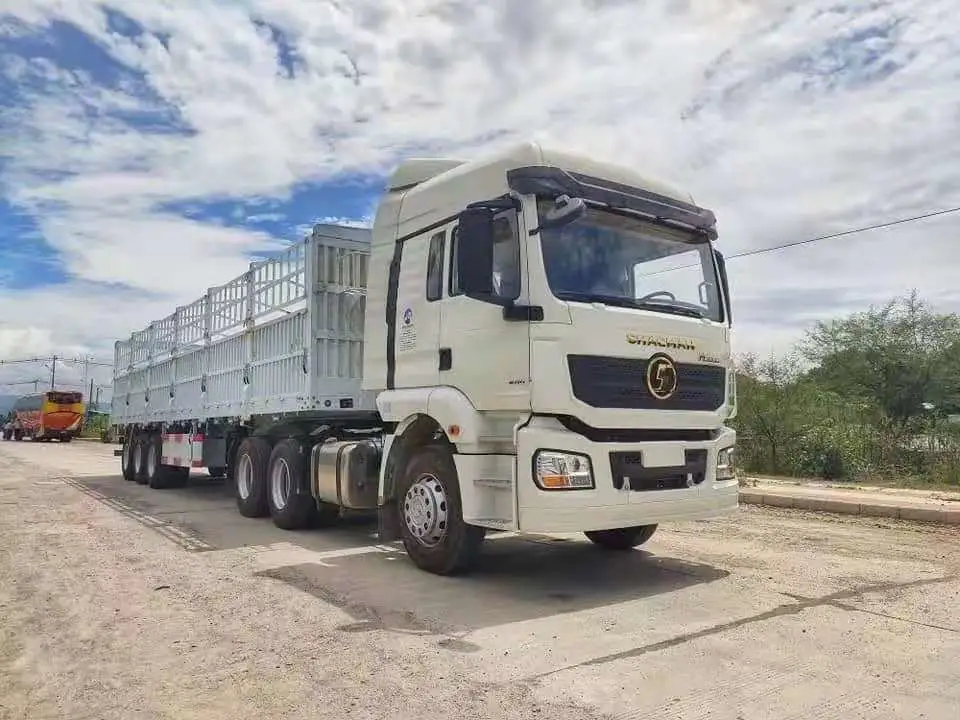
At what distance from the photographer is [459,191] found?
6645mm

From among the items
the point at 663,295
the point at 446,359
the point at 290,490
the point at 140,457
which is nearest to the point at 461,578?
the point at 446,359

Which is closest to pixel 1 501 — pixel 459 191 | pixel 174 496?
pixel 174 496

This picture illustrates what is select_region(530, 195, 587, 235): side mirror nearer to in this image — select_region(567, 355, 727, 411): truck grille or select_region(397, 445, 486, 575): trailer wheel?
select_region(567, 355, 727, 411): truck grille

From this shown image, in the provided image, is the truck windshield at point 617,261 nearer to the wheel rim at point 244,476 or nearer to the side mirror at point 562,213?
the side mirror at point 562,213

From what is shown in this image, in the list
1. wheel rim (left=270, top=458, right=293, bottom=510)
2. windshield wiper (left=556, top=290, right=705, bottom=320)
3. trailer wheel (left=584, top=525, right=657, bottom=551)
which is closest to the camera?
windshield wiper (left=556, top=290, right=705, bottom=320)

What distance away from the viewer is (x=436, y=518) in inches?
253

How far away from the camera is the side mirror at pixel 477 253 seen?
5.72m

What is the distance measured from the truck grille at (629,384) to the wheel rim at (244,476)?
5968 mm

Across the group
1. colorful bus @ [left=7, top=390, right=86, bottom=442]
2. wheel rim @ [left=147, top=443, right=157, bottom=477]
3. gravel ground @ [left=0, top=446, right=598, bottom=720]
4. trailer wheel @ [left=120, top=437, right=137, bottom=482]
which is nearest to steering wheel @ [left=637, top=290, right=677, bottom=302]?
gravel ground @ [left=0, top=446, right=598, bottom=720]

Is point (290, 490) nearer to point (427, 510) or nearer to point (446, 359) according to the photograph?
point (427, 510)

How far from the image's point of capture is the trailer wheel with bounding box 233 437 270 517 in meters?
10.0

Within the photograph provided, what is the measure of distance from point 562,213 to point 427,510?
104 inches

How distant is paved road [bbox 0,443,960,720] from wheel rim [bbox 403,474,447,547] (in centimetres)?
38

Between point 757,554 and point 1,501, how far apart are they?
38.7ft
